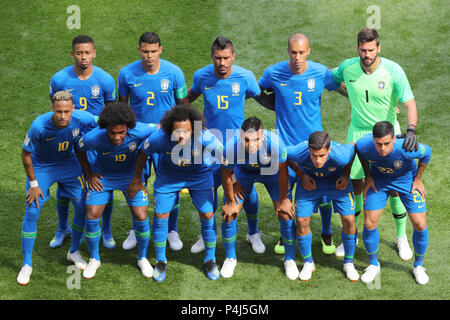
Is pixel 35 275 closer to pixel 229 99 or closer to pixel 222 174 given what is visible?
pixel 222 174

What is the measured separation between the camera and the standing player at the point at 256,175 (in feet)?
23.5

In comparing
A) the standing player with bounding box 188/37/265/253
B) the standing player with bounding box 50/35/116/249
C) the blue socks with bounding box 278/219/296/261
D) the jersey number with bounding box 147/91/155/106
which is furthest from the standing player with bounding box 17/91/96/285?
the blue socks with bounding box 278/219/296/261

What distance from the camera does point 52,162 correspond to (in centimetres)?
774

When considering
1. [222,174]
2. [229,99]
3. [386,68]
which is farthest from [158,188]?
[386,68]

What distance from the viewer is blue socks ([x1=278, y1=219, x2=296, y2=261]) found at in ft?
25.5

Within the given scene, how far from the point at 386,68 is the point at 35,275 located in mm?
4481

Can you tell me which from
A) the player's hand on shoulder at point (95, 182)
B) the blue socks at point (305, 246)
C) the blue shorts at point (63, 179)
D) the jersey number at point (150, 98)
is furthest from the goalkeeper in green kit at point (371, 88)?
the blue shorts at point (63, 179)

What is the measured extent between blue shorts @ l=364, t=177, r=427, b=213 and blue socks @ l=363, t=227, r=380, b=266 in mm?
267

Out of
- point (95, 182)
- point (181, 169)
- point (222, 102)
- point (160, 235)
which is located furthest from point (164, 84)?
point (160, 235)

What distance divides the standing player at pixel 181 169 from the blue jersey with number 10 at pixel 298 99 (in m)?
1.12

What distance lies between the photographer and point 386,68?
313 inches

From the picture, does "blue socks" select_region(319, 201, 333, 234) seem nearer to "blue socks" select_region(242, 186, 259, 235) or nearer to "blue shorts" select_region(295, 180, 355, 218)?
"blue shorts" select_region(295, 180, 355, 218)

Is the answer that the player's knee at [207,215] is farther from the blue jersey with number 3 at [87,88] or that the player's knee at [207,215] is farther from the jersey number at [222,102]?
the blue jersey with number 3 at [87,88]

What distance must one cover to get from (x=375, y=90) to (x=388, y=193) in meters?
1.17
